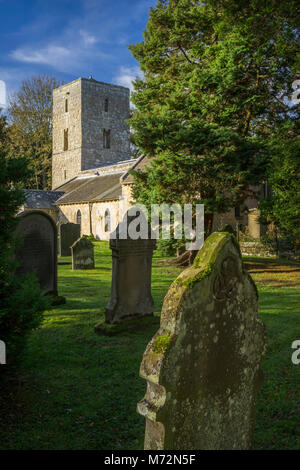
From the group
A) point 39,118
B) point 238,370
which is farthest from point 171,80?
point 39,118

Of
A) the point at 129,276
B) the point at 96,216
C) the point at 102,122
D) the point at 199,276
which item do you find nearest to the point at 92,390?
the point at 129,276

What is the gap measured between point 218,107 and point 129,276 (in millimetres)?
10014

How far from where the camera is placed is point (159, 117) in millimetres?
14641

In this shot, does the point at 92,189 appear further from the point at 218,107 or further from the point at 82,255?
the point at 218,107

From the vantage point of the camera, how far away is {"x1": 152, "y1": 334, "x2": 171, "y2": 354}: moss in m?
2.74

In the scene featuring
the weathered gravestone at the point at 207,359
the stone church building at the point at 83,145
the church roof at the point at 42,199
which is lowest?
the weathered gravestone at the point at 207,359

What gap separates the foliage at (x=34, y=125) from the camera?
156 ft

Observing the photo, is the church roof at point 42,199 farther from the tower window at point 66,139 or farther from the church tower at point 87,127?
the tower window at point 66,139

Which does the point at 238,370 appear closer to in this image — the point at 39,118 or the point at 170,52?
the point at 170,52

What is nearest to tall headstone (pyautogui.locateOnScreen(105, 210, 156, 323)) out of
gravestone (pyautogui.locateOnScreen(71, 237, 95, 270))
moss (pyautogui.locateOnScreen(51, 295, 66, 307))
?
moss (pyautogui.locateOnScreen(51, 295, 66, 307))

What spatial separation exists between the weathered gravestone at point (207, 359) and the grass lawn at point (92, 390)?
3.06 ft

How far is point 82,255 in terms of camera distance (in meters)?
15.6

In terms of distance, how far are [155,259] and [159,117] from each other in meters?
7.94

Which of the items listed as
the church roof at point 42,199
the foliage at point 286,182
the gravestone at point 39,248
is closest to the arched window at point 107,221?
the church roof at point 42,199
